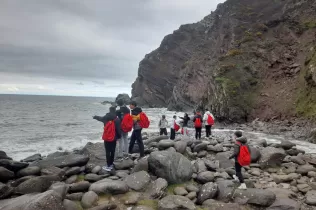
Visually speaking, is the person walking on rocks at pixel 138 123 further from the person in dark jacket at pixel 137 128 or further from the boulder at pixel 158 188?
the boulder at pixel 158 188

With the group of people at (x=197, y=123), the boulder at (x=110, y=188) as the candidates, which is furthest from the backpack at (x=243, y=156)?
the group of people at (x=197, y=123)

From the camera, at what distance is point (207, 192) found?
30.8 ft

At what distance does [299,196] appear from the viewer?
9578 mm

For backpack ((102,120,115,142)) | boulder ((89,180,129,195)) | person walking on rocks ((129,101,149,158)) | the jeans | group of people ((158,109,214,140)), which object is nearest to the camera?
boulder ((89,180,129,195))

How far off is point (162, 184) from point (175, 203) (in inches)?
51.1

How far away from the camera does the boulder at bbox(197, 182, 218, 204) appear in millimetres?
9242

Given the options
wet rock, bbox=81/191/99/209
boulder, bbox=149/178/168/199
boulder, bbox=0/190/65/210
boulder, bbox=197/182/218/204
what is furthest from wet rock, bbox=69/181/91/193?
boulder, bbox=197/182/218/204

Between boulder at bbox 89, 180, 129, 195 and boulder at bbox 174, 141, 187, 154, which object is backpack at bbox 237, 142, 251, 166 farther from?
boulder at bbox 89, 180, 129, 195

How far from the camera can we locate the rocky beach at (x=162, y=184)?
335 inches

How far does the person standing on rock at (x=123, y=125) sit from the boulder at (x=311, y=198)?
754 cm

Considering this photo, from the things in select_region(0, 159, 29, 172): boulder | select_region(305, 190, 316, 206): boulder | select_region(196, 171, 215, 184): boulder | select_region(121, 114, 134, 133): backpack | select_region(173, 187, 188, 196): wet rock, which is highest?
select_region(121, 114, 134, 133): backpack

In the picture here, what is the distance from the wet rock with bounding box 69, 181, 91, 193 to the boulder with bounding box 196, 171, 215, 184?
4379 millimetres

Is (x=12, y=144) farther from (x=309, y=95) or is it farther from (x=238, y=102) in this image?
(x=309, y=95)

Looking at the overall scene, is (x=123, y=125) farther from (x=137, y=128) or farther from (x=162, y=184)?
(x=162, y=184)
